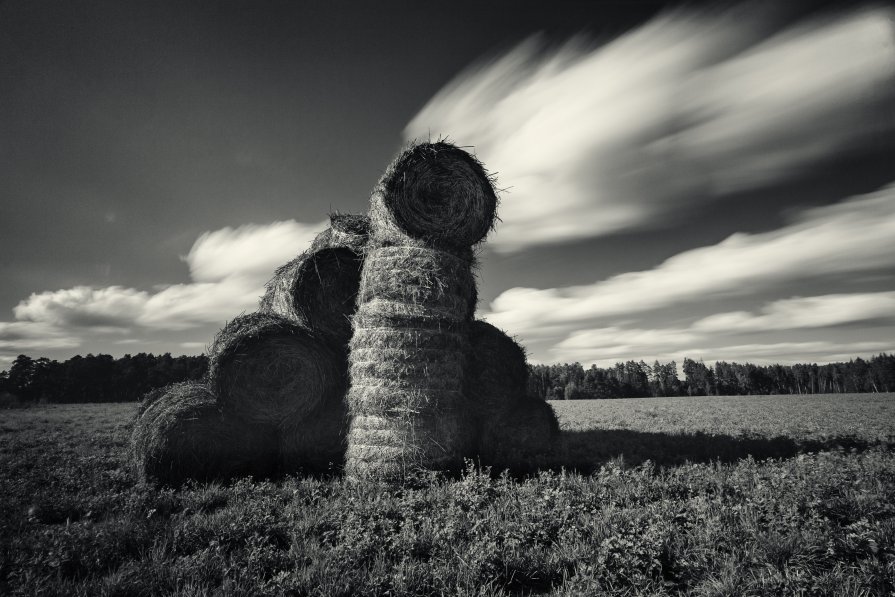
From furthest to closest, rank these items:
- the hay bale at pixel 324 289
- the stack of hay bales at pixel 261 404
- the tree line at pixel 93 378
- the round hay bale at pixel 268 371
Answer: the tree line at pixel 93 378 → the hay bale at pixel 324 289 → the round hay bale at pixel 268 371 → the stack of hay bales at pixel 261 404

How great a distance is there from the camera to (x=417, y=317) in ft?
22.2

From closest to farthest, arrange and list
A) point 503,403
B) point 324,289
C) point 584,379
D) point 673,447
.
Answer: point 324,289, point 503,403, point 673,447, point 584,379

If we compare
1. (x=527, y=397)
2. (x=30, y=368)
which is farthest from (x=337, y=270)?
(x=30, y=368)

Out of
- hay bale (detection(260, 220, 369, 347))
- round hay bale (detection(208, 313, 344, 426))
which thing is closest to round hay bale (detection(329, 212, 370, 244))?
hay bale (detection(260, 220, 369, 347))

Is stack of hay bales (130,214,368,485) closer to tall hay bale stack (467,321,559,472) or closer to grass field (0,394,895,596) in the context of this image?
grass field (0,394,895,596)

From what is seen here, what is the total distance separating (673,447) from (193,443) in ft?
29.4

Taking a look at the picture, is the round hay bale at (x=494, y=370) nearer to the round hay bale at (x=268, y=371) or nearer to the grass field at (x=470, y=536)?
the grass field at (x=470, y=536)

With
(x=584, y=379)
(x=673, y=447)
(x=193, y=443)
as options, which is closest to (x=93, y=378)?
(x=193, y=443)

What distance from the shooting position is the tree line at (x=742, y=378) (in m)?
101

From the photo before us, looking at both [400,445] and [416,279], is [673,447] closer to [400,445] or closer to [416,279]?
[400,445]

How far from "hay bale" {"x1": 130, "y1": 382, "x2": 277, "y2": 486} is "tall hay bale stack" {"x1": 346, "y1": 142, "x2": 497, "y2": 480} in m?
1.73

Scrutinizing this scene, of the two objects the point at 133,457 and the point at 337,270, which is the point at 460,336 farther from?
the point at 133,457

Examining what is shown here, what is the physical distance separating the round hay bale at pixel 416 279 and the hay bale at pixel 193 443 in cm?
290

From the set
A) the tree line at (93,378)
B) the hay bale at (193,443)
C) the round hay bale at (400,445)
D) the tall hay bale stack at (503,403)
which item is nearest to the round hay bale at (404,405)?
the round hay bale at (400,445)
